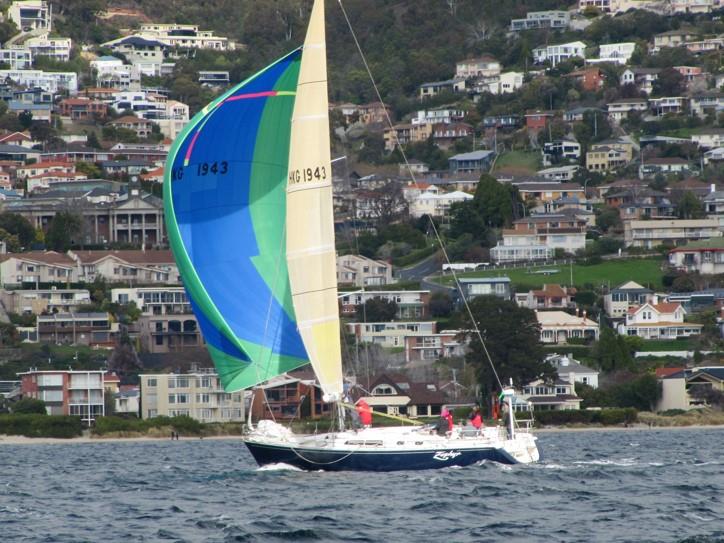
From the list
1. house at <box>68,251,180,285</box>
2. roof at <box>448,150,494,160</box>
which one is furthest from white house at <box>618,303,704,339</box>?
roof at <box>448,150,494,160</box>

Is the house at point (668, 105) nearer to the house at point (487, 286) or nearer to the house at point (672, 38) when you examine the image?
the house at point (672, 38)

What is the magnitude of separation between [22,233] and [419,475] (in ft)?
210

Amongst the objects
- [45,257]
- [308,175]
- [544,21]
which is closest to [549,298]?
[45,257]

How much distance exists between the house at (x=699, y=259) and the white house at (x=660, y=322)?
29.8ft

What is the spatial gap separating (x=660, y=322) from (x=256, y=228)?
45.2m

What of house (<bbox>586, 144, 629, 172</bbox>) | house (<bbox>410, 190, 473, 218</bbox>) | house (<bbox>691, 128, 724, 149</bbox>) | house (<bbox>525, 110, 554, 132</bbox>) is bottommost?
house (<bbox>410, 190, 473, 218</bbox>)

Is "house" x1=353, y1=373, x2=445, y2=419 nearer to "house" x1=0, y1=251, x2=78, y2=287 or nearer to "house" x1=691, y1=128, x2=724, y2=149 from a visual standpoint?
"house" x1=0, y1=251, x2=78, y2=287

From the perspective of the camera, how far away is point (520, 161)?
4422 inches

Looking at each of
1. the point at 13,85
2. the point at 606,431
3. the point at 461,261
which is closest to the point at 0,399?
the point at 606,431

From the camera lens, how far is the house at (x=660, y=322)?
73875 millimetres

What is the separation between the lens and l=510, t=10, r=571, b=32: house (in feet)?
452

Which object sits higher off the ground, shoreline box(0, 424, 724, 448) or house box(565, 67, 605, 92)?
house box(565, 67, 605, 92)

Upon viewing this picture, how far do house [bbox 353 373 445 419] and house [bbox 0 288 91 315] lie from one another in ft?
65.0

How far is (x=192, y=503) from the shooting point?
1129 inches
